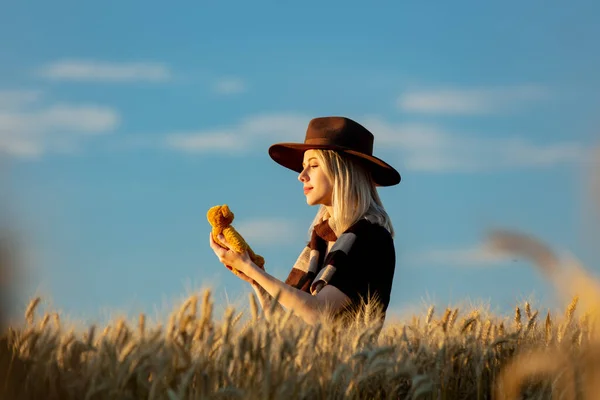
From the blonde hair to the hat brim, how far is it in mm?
72

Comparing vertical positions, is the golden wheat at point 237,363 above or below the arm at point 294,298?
below

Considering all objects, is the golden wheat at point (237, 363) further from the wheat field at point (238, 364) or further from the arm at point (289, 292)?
the arm at point (289, 292)

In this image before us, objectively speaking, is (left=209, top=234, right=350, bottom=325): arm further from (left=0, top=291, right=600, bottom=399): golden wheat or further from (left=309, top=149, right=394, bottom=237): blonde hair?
(left=0, top=291, right=600, bottom=399): golden wheat

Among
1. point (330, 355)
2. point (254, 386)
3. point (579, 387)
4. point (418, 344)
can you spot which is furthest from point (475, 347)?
point (254, 386)

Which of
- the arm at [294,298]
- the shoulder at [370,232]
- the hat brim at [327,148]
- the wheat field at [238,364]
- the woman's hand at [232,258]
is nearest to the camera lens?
the wheat field at [238,364]

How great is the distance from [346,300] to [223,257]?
86 cm

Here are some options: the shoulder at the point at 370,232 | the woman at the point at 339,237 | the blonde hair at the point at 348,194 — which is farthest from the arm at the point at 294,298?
the blonde hair at the point at 348,194

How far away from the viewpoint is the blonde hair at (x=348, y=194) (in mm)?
5387

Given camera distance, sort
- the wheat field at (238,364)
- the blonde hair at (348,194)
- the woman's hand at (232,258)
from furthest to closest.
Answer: the blonde hair at (348,194), the woman's hand at (232,258), the wheat field at (238,364)

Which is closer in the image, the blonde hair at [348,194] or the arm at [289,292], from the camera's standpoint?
the arm at [289,292]

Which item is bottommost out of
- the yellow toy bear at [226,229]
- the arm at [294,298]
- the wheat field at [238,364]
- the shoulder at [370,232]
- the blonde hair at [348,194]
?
the wheat field at [238,364]

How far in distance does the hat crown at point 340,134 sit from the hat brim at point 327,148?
0.08m

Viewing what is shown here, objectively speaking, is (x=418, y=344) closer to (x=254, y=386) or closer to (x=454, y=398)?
(x=454, y=398)

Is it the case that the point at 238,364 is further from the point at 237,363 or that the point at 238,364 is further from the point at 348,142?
the point at 348,142
